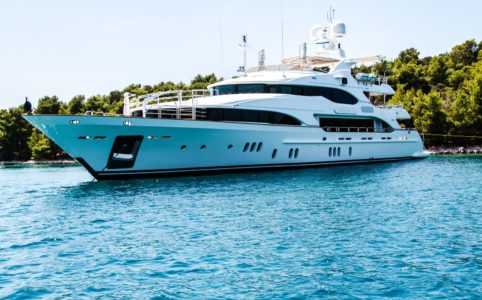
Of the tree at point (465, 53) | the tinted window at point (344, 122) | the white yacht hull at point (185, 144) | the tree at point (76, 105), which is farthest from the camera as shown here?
the tree at point (465, 53)

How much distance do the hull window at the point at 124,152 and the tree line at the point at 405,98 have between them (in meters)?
45.3

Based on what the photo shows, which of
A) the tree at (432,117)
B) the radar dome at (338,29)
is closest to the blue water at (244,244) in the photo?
the radar dome at (338,29)

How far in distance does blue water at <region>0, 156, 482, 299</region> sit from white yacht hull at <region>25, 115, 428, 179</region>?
3.71 metres

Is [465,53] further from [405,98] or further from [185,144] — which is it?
[185,144]

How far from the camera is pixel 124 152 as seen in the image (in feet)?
80.3

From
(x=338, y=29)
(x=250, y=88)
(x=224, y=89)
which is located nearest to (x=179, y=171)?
(x=250, y=88)

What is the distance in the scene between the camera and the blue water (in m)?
8.55

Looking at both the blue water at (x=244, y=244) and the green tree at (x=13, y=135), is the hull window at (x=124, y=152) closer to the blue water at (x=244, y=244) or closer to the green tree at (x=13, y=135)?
the blue water at (x=244, y=244)

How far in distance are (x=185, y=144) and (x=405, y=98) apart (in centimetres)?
4827

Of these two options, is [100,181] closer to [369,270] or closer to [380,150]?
[369,270]

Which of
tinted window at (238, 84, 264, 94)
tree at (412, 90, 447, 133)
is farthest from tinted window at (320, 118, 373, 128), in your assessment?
tree at (412, 90, 447, 133)

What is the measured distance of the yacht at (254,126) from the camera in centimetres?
2366

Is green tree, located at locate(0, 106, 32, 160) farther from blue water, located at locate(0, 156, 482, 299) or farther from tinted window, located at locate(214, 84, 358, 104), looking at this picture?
blue water, located at locate(0, 156, 482, 299)

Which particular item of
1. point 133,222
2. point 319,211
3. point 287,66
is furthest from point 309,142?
point 133,222
